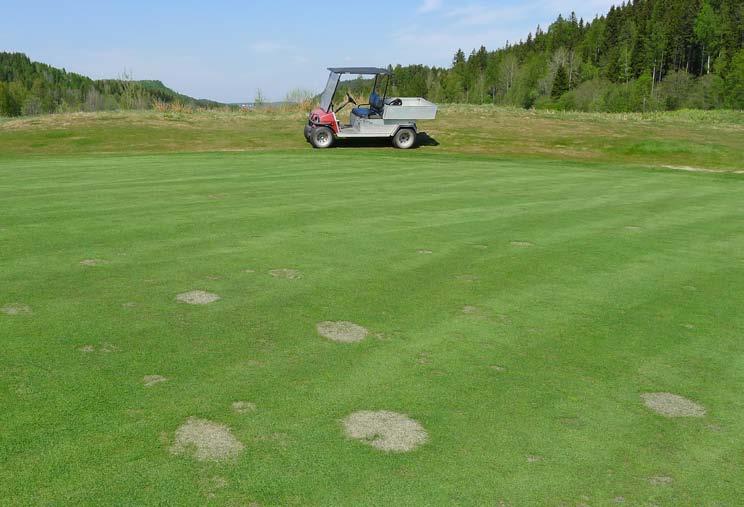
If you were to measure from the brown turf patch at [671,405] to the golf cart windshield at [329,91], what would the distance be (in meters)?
19.5

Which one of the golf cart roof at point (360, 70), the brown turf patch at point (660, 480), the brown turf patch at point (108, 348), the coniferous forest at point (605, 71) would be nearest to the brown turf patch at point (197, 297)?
the brown turf patch at point (108, 348)

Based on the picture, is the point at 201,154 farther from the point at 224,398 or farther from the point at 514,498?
the point at 514,498

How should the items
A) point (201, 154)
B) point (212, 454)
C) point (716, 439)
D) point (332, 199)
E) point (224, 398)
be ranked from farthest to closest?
point (201, 154) < point (332, 199) < point (224, 398) < point (716, 439) < point (212, 454)

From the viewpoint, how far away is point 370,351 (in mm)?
4613

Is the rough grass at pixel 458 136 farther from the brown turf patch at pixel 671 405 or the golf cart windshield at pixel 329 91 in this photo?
the brown turf patch at pixel 671 405

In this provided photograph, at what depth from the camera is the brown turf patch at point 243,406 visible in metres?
3.70

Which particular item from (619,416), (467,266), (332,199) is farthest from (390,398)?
(332,199)

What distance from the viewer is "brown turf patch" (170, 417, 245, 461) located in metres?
3.24

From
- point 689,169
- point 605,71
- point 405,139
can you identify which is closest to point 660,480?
point 689,169

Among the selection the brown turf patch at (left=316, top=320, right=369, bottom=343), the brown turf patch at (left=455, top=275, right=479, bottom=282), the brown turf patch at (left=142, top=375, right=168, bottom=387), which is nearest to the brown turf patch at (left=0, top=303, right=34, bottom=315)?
the brown turf patch at (left=142, top=375, right=168, bottom=387)

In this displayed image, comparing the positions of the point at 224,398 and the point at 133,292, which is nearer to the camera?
the point at 224,398

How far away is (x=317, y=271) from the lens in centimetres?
655

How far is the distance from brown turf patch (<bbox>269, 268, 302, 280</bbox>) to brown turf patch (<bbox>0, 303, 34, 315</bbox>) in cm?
215

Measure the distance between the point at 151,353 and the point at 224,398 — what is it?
2.85 ft
